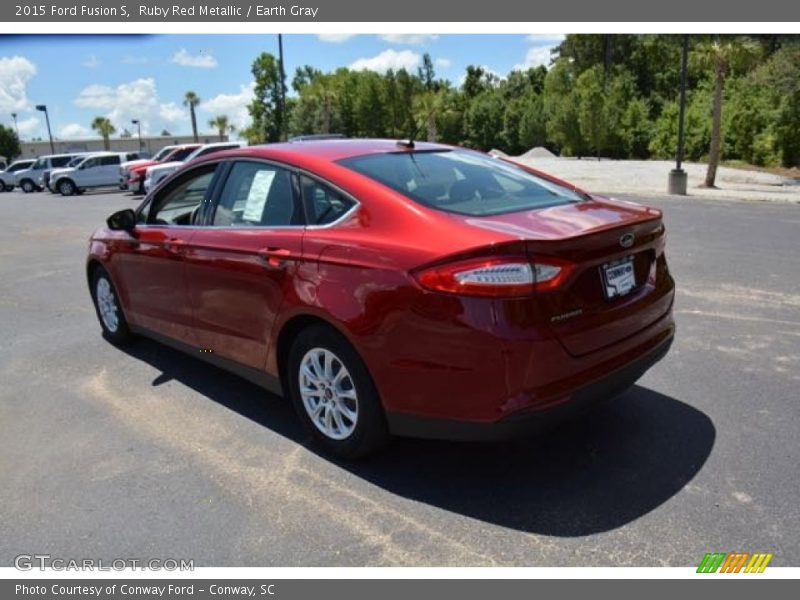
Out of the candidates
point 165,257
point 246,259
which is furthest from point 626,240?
point 165,257

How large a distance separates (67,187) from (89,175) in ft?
3.89

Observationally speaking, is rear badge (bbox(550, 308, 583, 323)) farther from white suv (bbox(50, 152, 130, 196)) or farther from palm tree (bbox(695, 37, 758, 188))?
white suv (bbox(50, 152, 130, 196))

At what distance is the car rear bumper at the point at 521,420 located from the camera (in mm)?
2896

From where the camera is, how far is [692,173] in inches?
1096

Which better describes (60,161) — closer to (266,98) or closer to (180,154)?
(180,154)

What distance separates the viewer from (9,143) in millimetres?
92875

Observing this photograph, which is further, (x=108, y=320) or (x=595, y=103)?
(x=595, y=103)

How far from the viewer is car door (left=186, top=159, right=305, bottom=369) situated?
3.63 m

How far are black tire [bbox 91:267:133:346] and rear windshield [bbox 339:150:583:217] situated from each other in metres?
2.85

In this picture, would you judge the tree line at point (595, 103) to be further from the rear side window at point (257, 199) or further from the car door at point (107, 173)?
the rear side window at point (257, 199)

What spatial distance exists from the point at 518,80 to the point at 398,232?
66608 mm

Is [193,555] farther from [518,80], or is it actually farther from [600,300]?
[518,80]

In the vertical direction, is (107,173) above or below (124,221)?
below

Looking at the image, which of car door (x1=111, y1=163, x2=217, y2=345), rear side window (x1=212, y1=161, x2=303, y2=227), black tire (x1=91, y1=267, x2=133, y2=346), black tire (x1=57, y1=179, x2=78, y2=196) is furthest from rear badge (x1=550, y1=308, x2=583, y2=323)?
black tire (x1=57, y1=179, x2=78, y2=196)
